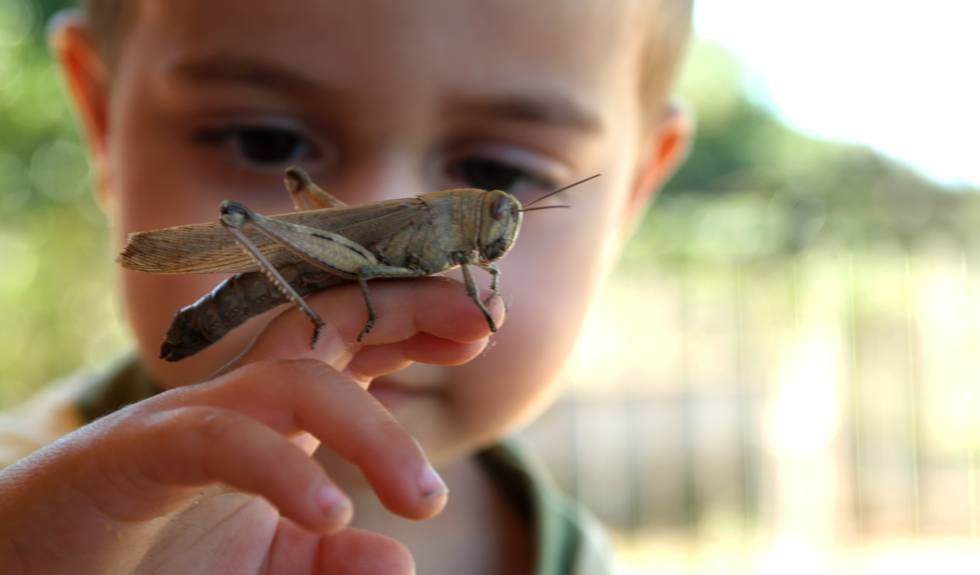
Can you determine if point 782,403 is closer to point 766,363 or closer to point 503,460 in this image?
point 766,363

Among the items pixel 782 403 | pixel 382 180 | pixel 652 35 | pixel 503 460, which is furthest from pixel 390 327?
pixel 782 403

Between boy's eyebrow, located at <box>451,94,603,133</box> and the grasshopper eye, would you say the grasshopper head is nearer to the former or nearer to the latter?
the grasshopper eye

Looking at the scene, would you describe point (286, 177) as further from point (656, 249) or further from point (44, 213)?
point (656, 249)

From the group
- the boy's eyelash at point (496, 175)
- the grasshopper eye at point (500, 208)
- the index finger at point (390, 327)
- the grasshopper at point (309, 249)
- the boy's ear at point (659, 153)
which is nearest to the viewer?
the index finger at point (390, 327)

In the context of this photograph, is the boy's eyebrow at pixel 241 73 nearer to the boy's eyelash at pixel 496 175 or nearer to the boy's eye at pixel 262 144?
the boy's eye at pixel 262 144

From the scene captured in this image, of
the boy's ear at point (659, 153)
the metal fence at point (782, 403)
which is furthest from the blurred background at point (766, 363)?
the boy's ear at point (659, 153)

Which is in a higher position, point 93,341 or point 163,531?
point 93,341

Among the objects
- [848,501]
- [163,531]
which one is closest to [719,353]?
[848,501]

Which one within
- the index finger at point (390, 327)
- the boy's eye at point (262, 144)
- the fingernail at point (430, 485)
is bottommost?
the fingernail at point (430, 485)
